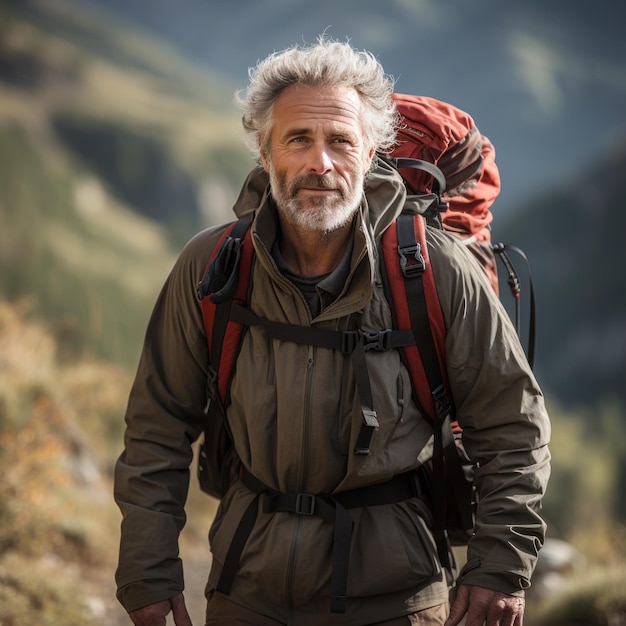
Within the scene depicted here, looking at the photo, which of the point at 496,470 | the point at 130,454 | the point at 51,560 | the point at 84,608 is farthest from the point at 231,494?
the point at 51,560

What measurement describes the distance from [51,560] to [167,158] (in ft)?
42.9

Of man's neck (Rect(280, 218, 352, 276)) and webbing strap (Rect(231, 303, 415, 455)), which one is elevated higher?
man's neck (Rect(280, 218, 352, 276))

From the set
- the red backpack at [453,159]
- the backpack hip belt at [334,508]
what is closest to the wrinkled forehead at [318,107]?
the red backpack at [453,159]

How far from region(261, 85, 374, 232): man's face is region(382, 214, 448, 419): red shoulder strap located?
25 cm

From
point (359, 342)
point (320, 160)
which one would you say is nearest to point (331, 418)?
point (359, 342)

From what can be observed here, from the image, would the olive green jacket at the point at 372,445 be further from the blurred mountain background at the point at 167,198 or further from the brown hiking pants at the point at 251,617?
the blurred mountain background at the point at 167,198

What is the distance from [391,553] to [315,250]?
1.03 m

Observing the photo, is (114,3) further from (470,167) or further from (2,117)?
(470,167)

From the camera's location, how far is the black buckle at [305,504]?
8.77 feet

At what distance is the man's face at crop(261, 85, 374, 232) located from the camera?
2.77 m

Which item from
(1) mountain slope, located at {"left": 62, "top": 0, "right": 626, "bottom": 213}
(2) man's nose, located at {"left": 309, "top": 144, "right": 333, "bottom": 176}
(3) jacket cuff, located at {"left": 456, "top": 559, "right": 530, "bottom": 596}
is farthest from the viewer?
(1) mountain slope, located at {"left": 62, "top": 0, "right": 626, "bottom": 213}

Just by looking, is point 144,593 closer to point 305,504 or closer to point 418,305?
point 305,504

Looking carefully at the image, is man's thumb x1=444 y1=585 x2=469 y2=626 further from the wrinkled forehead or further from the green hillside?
the green hillside

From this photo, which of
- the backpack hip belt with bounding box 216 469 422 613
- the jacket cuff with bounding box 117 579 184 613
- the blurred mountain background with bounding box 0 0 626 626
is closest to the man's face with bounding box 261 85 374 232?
the blurred mountain background with bounding box 0 0 626 626
